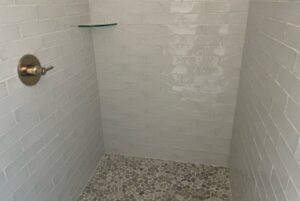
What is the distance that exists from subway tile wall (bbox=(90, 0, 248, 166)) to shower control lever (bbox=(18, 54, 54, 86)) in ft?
2.57

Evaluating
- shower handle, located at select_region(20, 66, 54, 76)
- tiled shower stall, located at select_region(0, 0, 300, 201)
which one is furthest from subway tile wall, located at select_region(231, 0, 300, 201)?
shower handle, located at select_region(20, 66, 54, 76)

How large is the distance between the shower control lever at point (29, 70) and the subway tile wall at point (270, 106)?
1073 mm

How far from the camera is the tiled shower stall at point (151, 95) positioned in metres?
Answer: 1.05

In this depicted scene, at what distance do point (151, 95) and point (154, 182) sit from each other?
697 mm

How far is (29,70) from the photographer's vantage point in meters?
1.19

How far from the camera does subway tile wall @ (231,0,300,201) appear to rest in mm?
820

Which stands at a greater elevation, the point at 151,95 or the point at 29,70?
the point at 29,70

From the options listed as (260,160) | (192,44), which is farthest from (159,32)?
(260,160)

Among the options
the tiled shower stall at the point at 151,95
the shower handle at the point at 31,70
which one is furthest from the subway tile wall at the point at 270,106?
the shower handle at the point at 31,70

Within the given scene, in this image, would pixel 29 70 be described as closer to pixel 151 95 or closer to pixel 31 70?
pixel 31 70

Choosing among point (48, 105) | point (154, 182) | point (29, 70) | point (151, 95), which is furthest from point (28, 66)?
point (154, 182)

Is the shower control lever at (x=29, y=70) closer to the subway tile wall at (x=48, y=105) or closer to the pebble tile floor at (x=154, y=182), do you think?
the subway tile wall at (x=48, y=105)

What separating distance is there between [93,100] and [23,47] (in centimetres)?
90

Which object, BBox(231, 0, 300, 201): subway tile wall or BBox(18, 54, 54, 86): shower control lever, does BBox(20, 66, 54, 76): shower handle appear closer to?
BBox(18, 54, 54, 86): shower control lever
